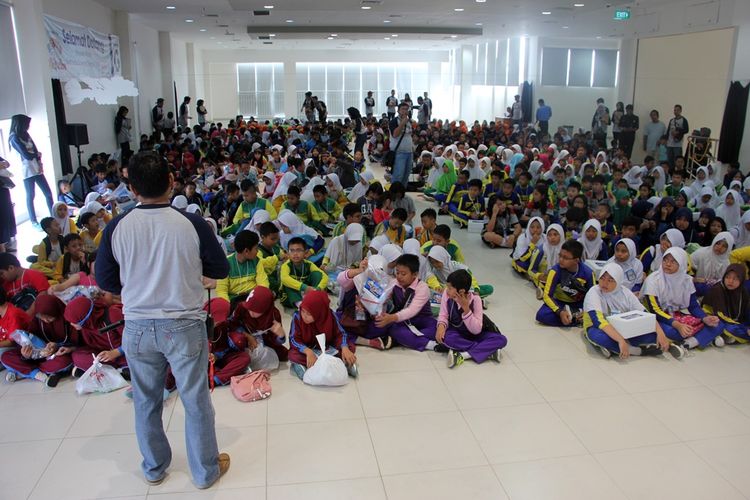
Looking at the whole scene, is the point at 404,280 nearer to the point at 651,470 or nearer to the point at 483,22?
the point at 651,470

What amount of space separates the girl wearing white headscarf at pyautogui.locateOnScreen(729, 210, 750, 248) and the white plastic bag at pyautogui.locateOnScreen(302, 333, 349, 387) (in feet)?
15.6

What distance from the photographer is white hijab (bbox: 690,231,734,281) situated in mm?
5512

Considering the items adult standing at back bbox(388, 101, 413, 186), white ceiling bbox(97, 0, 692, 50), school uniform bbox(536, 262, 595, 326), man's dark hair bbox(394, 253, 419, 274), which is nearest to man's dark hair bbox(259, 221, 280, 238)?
man's dark hair bbox(394, 253, 419, 274)

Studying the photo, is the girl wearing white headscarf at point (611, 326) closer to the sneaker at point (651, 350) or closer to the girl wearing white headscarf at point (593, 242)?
the sneaker at point (651, 350)

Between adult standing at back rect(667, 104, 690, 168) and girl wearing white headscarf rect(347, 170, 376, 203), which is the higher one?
adult standing at back rect(667, 104, 690, 168)

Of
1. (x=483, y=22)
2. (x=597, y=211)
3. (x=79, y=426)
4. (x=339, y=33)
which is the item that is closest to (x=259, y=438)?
(x=79, y=426)

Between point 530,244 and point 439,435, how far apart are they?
3361 mm

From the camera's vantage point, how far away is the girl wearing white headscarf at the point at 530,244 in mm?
6395

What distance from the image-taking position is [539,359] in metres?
4.55

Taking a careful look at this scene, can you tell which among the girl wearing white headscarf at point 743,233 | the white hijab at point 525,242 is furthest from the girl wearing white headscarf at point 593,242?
the girl wearing white headscarf at point 743,233

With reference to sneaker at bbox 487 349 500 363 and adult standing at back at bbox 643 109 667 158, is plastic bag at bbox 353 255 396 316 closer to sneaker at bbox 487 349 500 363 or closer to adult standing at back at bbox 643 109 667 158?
sneaker at bbox 487 349 500 363

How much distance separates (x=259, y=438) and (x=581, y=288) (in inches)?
123

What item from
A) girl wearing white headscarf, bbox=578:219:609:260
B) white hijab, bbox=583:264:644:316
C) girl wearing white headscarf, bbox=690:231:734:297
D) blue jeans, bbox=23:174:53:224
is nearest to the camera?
white hijab, bbox=583:264:644:316

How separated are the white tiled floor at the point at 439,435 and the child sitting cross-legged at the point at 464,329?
121 millimetres
